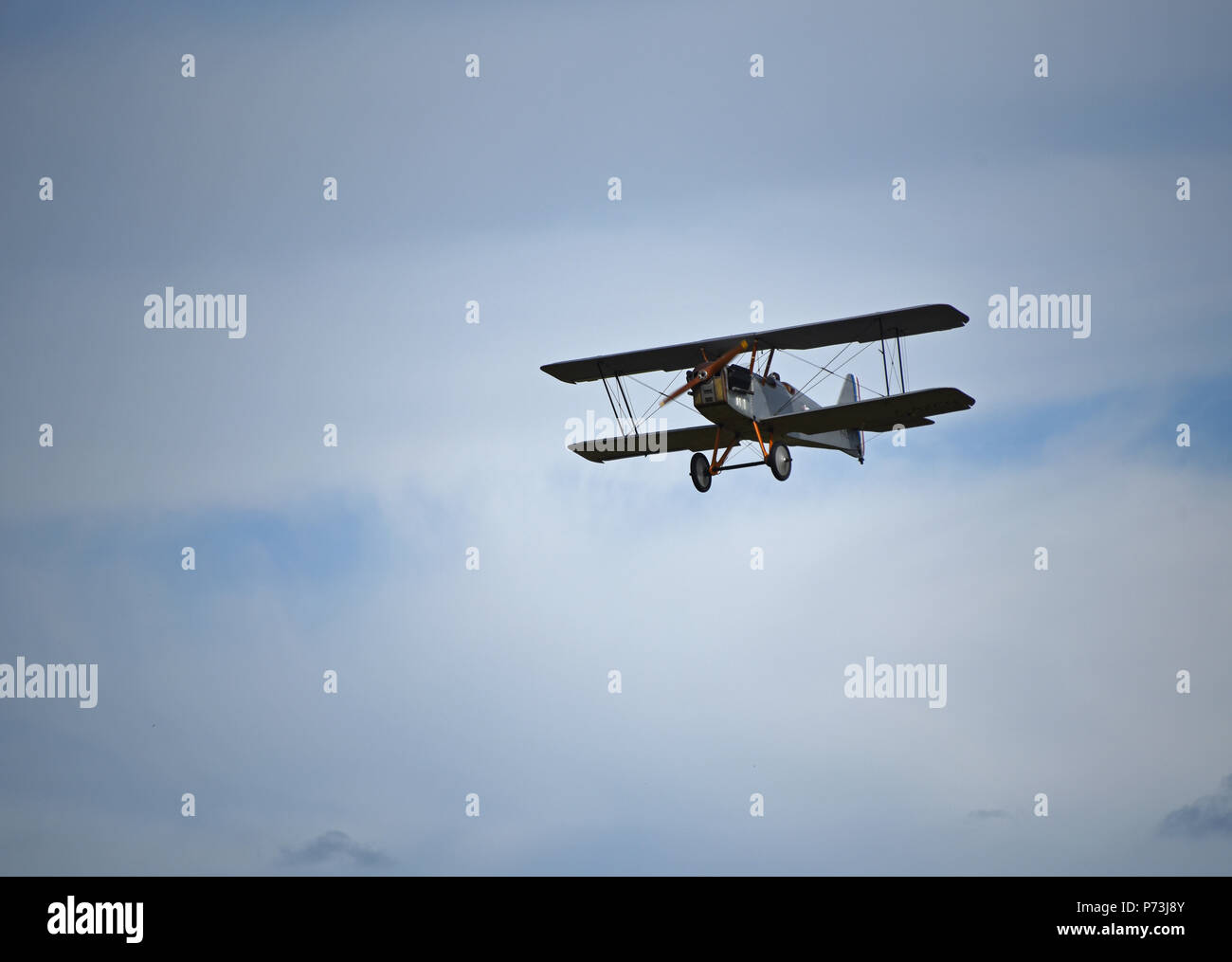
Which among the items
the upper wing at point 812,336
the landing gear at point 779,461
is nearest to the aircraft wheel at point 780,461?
the landing gear at point 779,461

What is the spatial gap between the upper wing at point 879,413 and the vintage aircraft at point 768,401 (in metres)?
0.02

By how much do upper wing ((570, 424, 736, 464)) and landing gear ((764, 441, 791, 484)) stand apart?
64.8 inches

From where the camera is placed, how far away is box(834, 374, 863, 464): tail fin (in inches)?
1815

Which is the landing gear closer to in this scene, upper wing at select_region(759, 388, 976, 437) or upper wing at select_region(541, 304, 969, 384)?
upper wing at select_region(759, 388, 976, 437)

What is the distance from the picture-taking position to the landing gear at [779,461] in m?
42.3

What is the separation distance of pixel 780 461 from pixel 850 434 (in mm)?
4550

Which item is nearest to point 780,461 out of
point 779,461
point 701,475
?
point 779,461

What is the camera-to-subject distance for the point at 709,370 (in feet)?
134
